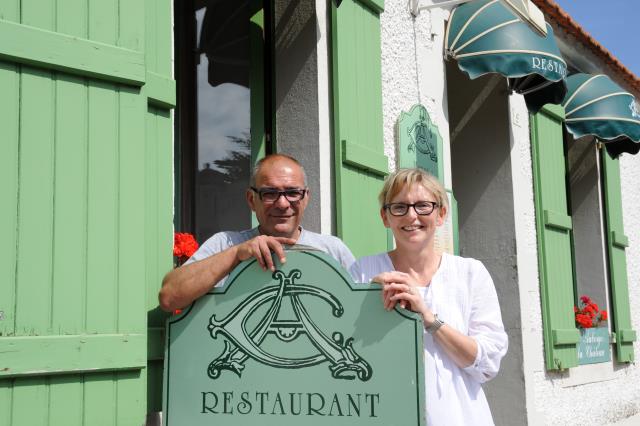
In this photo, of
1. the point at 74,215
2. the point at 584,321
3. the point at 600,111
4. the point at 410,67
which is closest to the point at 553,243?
the point at 584,321

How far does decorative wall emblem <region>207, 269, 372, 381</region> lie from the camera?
2.26 metres

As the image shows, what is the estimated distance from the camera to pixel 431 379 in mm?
2264

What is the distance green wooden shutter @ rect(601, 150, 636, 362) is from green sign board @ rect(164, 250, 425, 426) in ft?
18.8

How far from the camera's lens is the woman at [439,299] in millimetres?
2229

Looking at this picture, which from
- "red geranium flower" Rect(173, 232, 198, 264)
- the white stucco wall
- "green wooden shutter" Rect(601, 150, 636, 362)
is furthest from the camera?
"green wooden shutter" Rect(601, 150, 636, 362)

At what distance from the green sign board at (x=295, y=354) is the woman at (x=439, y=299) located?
7 cm

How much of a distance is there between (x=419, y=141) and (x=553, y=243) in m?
2.09

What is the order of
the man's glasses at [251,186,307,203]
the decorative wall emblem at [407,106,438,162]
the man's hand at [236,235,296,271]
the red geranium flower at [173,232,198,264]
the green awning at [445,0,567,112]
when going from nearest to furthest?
the man's hand at [236,235,296,271], the man's glasses at [251,186,307,203], the red geranium flower at [173,232,198,264], the decorative wall emblem at [407,106,438,162], the green awning at [445,0,567,112]

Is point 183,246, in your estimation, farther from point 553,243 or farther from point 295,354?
point 553,243

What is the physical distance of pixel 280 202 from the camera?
2566mm

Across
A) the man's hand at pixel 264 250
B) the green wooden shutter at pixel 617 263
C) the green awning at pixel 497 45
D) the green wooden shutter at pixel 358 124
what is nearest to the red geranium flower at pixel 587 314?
the green wooden shutter at pixel 617 263

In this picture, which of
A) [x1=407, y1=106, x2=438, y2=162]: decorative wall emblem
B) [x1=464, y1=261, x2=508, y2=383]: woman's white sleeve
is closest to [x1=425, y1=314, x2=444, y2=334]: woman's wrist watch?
[x1=464, y1=261, x2=508, y2=383]: woman's white sleeve

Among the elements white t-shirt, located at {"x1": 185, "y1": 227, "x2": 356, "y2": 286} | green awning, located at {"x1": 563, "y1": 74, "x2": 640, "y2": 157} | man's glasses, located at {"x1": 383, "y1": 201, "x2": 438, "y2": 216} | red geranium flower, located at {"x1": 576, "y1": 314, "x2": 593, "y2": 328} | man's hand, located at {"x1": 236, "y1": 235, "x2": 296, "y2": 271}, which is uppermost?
green awning, located at {"x1": 563, "y1": 74, "x2": 640, "y2": 157}

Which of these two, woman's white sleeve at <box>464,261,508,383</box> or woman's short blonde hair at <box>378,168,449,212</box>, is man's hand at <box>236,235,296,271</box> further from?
woman's white sleeve at <box>464,261,508,383</box>
